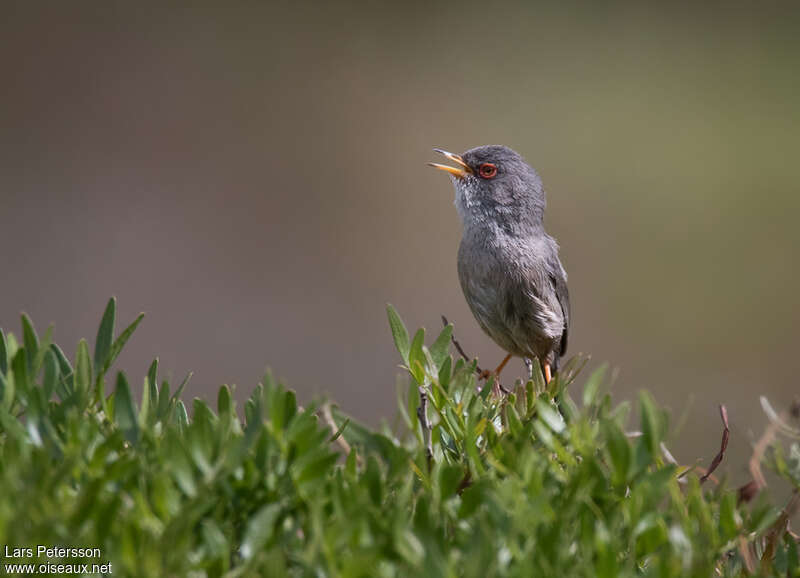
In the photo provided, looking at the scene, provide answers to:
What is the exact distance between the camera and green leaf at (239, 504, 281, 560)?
1.79 m

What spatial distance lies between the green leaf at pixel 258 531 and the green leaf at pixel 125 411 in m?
0.40

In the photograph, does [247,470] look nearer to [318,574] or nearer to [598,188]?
[318,574]

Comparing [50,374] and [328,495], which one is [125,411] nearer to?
[50,374]

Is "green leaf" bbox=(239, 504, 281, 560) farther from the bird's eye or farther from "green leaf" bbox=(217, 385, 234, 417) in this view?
the bird's eye

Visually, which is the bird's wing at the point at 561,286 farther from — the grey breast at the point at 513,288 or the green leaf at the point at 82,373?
the green leaf at the point at 82,373

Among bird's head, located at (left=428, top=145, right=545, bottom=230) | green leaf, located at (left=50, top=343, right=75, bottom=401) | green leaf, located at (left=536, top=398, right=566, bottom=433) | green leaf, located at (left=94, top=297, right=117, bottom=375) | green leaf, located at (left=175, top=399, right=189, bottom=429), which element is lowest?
green leaf, located at (left=536, top=398, right=566, bottom=433)

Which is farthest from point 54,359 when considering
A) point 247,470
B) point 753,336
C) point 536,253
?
point 753,336

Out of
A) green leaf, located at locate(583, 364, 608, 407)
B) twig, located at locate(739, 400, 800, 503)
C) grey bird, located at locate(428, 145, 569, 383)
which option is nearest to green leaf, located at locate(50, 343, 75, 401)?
green leaf, located at locate(583, 364, 608, 407)

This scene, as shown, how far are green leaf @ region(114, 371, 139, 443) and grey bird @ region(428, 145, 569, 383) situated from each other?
11.1 ft

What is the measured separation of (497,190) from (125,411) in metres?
3.69

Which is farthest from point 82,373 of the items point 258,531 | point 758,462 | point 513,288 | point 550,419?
point 513,288

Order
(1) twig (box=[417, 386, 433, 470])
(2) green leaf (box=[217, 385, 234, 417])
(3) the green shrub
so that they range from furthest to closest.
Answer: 1. (1) twig (box=[417, 386, 433, 470])
2. (2) green leaf (box=[217, 385, 234, 417])
3. (3) the green shrub

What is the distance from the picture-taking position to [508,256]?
5.26 meters

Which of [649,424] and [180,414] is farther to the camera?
[180,414]
